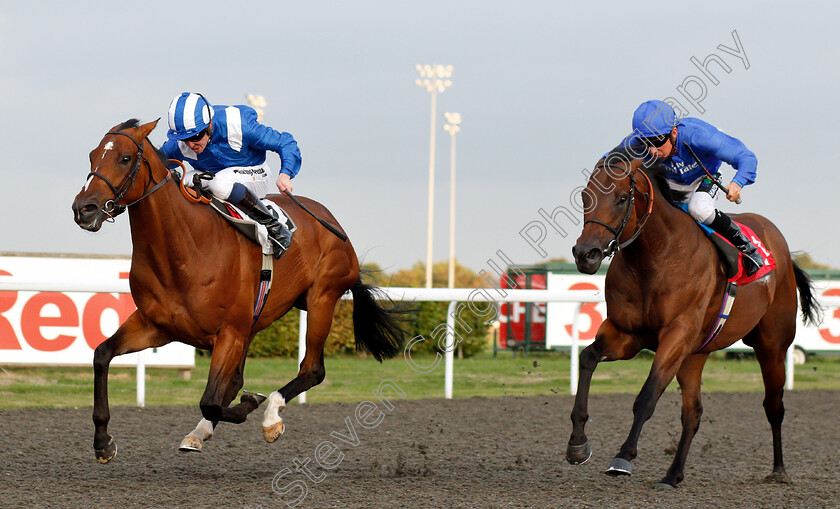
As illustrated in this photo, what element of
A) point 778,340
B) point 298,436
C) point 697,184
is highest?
point 697,184

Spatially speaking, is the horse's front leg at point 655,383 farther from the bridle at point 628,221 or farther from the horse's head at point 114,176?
Answer: the horse's head at point 114,176

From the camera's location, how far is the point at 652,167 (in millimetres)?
4625

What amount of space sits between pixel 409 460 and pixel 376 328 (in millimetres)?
848

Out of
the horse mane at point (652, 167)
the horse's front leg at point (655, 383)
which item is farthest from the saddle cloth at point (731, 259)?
the horse's front leg at point (655, 383)

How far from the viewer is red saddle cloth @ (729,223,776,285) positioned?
16.3ft

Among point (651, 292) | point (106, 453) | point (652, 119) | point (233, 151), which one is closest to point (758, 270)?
point (651, 292)

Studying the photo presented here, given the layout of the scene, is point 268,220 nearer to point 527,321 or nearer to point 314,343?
point 314,343

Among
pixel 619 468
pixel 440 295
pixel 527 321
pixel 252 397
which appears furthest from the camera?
pixel 527 321

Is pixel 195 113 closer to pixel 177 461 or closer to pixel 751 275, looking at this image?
pixel 177 461

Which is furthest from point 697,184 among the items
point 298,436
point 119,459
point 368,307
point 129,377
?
point 129,377

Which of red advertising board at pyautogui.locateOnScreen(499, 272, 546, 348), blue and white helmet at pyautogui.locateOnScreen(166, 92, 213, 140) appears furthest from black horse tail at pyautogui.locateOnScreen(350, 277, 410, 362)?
red advertising board at pyautogui.locateOnScreen(499, 272, 546, 348)

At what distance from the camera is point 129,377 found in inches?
369

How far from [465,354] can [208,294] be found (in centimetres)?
965

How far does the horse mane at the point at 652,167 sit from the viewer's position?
4473mm
